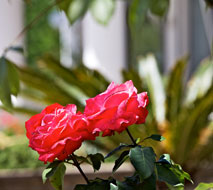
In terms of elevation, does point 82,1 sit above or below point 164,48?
above

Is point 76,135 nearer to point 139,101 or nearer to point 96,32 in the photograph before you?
point 139,101

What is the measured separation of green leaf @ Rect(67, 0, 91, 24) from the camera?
2.50 ft

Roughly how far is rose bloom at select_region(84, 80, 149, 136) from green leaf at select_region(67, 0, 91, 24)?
1.04 feet

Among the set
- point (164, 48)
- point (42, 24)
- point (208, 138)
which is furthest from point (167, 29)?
point (42, 24)

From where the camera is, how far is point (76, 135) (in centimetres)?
46

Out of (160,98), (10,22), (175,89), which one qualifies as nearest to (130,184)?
(175,89)

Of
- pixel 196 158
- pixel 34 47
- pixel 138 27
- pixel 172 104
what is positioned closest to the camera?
pixel 138 27

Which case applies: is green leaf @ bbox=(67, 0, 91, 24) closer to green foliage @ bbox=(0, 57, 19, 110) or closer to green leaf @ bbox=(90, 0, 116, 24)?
green leaf @ bbox=(90, 0, 116, 24)

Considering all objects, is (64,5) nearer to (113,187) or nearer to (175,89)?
(113,187)

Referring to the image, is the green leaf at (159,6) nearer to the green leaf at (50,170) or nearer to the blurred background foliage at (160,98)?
the green leaf at (50,170)

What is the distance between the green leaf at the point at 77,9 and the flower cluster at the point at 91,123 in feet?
1.04

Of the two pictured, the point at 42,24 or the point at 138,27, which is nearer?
the point at 138,27

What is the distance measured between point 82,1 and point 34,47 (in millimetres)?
7372

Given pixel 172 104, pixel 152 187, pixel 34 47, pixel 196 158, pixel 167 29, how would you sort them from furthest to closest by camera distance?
pixel 34 47 → pixel 167 29 → pixel 196 158 → pixel 172 104 → pixel 152 187
